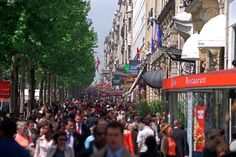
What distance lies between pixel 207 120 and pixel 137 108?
20203 millimetres

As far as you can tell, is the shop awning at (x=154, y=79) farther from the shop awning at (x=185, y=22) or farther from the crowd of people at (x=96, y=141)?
the crowd of people at (x=96, y=141)

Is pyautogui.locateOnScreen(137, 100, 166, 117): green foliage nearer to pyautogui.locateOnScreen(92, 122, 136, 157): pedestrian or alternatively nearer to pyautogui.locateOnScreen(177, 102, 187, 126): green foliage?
pyautogui.locateOnScreen(177, 102, 187, 126): green foliage

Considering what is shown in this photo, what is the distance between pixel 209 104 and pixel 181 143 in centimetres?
367

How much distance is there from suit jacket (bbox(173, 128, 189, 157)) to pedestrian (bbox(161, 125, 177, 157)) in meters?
0.20

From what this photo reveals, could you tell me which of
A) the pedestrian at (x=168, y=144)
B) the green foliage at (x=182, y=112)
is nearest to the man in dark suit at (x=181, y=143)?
the pedestrian at (x=168, y=144)

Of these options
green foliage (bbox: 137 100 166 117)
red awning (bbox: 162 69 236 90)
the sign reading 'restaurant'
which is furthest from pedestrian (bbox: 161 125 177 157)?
green foliage (bbox: 137 100 166 117)

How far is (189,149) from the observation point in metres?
19.9

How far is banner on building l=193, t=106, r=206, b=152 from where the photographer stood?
19594 mm

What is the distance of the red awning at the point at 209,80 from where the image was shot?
1725 cm

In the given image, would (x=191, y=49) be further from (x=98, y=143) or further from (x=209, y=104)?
(x=98, y=143)

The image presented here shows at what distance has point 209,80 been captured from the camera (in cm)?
1881

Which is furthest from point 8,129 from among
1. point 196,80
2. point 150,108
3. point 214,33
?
point 150,108

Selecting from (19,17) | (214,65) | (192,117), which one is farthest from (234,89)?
(214,65)

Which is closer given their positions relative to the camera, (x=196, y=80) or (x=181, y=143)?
(x=181, y=143)
